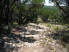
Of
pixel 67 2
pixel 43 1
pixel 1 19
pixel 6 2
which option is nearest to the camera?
pixel 6 2

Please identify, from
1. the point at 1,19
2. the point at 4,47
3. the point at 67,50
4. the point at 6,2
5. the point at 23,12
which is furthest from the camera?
the point at 23,12

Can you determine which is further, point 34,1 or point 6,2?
point 34,1

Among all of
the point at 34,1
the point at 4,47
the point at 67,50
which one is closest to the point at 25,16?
the point at 34,1

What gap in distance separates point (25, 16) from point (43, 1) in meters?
3.78

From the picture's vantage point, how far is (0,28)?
12.9 meters

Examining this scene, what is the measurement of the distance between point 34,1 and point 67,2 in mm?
5578

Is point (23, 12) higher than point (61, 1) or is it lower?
lower

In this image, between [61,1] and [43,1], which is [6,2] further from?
[43,1]

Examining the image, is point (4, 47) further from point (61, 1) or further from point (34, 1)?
point (34, 1)

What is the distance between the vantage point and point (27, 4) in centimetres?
1814

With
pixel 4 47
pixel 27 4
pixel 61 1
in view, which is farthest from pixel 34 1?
pixel 4 47

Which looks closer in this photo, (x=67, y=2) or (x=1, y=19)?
(x=1, y=19)

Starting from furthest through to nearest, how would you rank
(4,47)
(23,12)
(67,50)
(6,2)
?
1. (23,12)
2. (6,2)
3. (4,47)
4. (67,50)

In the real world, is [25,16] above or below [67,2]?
below
